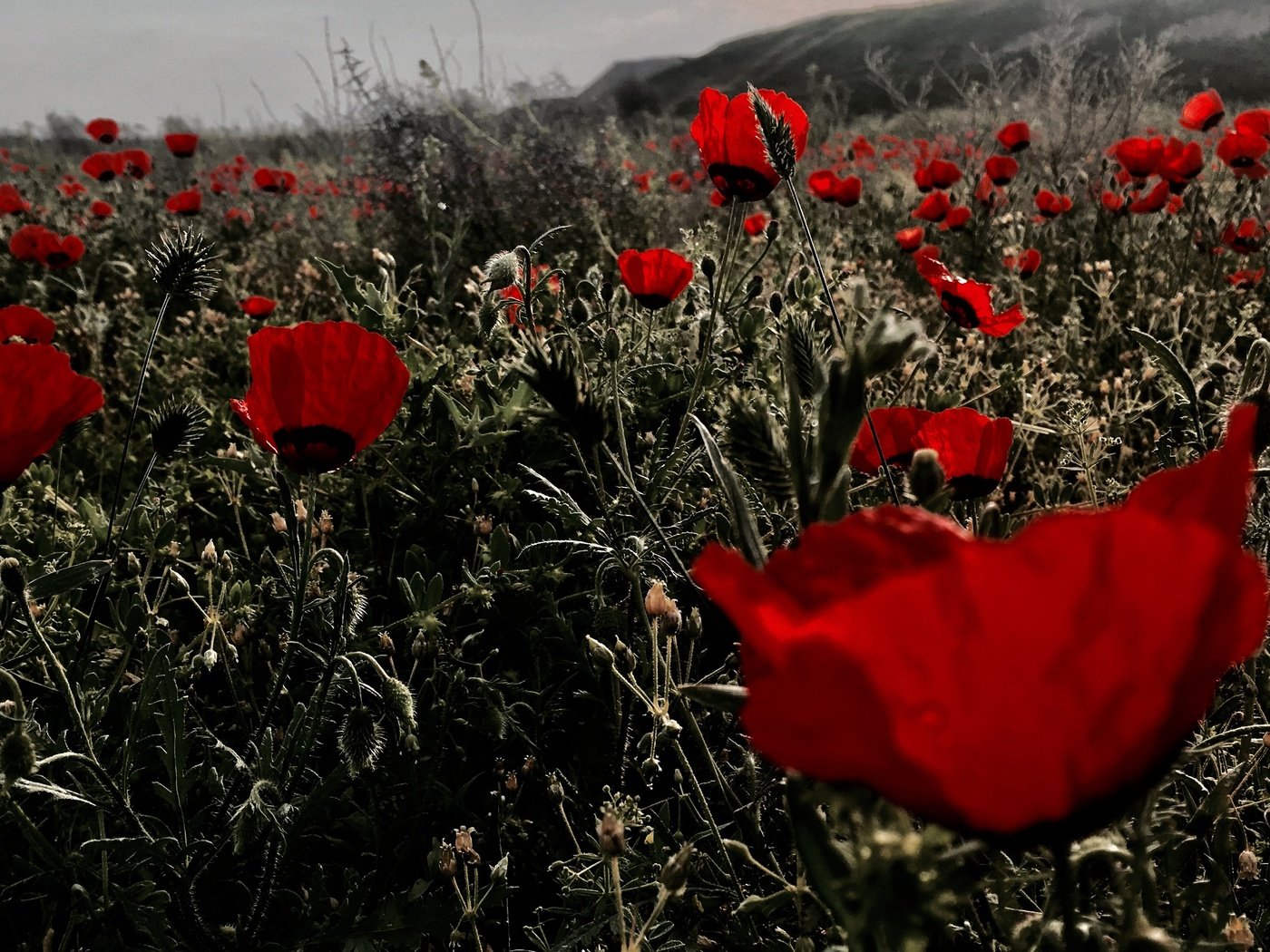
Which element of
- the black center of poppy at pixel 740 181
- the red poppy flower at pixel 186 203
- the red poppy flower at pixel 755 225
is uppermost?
the red poppy flower at pixel 186 203

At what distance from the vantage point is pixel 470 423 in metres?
2.01

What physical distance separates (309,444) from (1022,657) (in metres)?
0.98

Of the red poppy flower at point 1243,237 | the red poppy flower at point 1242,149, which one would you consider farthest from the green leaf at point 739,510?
the red poppy flower at point 1242,149

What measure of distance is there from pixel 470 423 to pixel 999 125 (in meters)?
7.30

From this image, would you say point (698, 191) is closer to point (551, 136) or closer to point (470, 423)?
point (551, 136)

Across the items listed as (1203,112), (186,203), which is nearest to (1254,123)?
(1203,112)

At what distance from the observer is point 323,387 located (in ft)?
3.81

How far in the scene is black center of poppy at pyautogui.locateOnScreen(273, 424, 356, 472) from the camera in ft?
3.85

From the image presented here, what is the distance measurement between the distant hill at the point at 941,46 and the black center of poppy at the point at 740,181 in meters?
19.4

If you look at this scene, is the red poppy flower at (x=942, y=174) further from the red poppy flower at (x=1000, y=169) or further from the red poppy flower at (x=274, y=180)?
the red poppy flower at (x=274, y=180)

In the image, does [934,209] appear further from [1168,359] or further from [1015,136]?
[1168,359]

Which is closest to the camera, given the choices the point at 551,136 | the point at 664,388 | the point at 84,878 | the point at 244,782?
the point at 84,878

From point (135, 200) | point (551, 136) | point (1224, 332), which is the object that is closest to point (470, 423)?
point (1224, 332)

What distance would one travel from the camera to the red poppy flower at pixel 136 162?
564 cm
